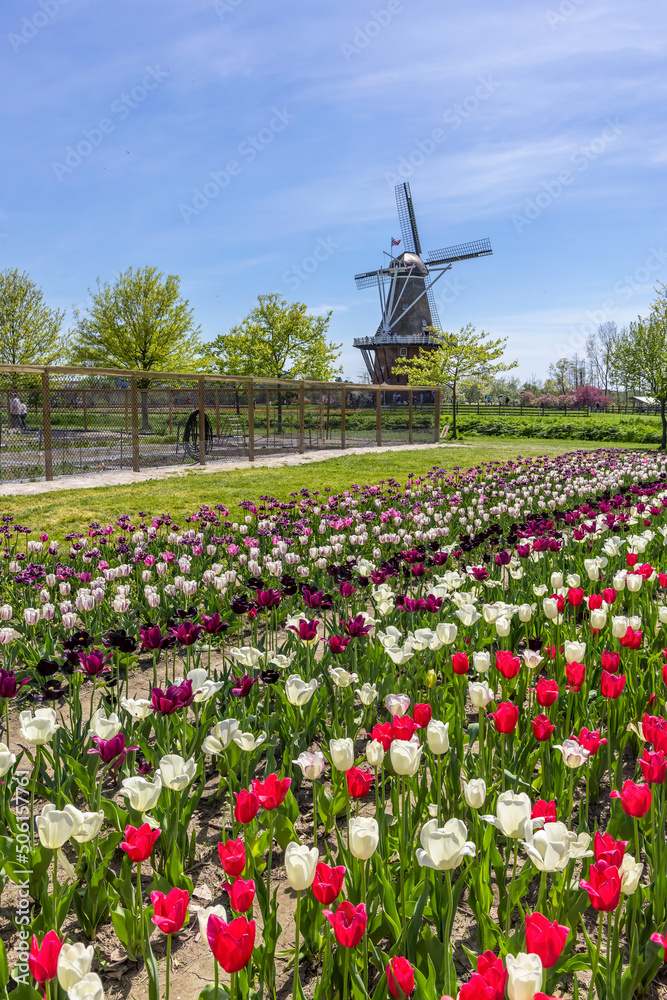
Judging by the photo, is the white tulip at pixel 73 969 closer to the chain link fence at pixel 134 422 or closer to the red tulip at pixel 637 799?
the red tulip at pixel 637 799

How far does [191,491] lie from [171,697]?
10.1 meters

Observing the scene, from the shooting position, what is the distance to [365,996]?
4.89 ft

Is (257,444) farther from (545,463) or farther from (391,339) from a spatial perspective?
(391,339)

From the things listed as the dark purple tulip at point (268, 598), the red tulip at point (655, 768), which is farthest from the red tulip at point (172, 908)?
the dark purple tulip at point (268, 598)

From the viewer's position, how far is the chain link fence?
14750 millimetres

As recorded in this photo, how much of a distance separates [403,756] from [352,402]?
42.0 meters

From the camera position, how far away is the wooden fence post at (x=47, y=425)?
14219mm

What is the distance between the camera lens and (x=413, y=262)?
181ft

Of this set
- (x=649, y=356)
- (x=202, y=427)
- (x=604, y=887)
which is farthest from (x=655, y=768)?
(x=649, y=356)

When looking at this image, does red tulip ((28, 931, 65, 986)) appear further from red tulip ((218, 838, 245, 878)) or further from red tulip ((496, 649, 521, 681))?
Result: red tulip ((496, 649, 521, 681))

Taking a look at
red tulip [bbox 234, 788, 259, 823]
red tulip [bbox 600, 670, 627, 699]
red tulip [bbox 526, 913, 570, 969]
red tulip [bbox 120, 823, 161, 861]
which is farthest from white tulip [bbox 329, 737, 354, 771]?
red tulip [bbox 600, 670, 627, 699]

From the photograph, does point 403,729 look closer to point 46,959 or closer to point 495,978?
point 495,978

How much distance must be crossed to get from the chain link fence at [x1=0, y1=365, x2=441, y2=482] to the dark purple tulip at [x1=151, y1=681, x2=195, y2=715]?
42.9 ft

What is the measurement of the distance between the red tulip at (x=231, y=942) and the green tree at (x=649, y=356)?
2920 cm
